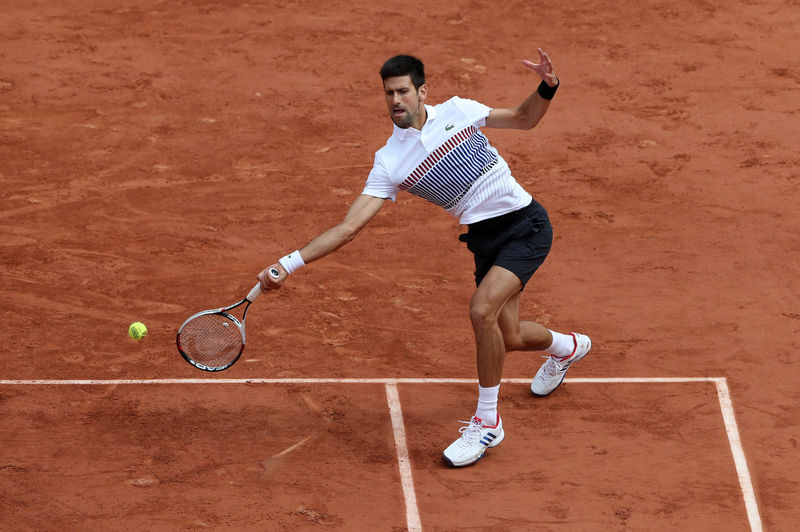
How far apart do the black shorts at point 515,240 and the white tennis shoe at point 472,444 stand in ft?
3.02

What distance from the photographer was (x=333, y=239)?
7.24 m

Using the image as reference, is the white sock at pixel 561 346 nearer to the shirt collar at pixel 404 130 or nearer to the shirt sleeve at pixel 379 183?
the shirt sleeve at pixel 379 183

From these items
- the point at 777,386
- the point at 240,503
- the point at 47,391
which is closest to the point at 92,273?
the point at 47,391

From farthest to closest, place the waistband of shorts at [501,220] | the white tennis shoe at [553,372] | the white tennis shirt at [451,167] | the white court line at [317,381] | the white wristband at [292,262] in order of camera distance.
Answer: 1. the white court line at [317,381]
2. the white tennis shoe at [553,372]
3. the waistband of shorts at [501,220]
4. the white tennis shirt at [451,167]
5. the white wristband at [292,262]

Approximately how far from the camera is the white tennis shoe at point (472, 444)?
7.64 metres

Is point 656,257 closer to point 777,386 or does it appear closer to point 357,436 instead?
point 777,386

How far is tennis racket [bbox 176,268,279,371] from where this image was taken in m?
7.48

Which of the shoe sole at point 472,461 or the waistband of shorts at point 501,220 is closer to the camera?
the shoe sole at point 472,461

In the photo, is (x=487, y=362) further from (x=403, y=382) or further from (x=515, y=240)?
(x=403, y=382)

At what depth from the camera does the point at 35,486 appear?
24.1 feet

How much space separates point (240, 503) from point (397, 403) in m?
1.52

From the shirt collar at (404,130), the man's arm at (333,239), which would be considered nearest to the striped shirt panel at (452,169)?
the shirt collar at (404,130)

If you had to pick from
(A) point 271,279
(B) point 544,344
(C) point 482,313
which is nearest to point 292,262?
(A) point 271,279

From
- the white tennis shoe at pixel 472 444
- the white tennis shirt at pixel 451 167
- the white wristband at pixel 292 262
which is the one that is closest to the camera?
the white wristband at pixel 292 262
